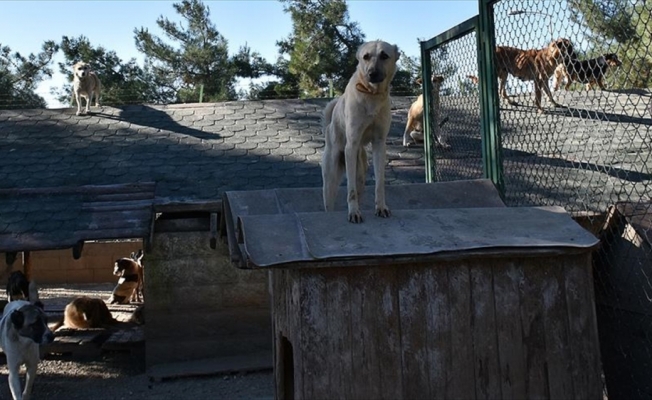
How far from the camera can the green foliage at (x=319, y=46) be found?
2616 cm

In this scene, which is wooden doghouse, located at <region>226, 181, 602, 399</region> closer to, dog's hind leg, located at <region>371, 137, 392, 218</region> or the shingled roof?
dog's hind leg, located at <region>371, 137, 392, 218</region>

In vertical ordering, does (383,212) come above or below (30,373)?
above

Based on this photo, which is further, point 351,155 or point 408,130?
point 408,130

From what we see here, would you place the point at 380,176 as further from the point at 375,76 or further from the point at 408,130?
the point at 408,130

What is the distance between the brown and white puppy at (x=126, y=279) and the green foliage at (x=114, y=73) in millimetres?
13954

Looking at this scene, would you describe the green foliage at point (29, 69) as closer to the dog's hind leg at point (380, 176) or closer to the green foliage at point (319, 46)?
the green foliage at point (319, 46)

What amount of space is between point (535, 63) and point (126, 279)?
34.9 feet

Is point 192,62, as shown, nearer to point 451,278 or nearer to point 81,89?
point 81,89

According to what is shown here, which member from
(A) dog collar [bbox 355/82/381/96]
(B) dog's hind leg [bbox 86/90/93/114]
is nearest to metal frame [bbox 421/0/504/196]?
(A) dog collar [bbox 355/82/381/96]

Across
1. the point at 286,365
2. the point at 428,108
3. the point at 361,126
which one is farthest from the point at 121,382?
the point at 361,126

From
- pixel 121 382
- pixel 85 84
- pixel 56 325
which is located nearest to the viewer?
pixel 121 382

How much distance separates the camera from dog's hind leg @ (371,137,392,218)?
4668 millimetres

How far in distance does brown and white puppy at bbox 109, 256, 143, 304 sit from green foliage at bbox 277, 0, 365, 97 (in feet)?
40.9

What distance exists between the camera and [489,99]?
5.52m
